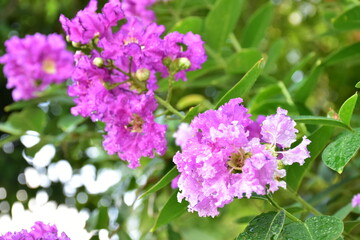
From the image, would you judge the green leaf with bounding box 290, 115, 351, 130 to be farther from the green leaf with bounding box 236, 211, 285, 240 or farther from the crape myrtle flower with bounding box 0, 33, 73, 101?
the crape myrtle flower with bounding box 0, 33, 73, 101

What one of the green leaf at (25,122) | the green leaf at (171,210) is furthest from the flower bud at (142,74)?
the green leaf at (25,122)

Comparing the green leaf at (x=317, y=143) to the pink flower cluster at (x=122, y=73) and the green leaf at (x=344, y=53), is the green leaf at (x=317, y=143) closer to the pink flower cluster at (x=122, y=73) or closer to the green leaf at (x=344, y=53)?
the pink flower cluster at (x=122, y=73)

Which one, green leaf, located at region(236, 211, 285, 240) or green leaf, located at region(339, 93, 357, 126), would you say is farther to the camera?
green leaf, located at region(339, 93, 357, 126)

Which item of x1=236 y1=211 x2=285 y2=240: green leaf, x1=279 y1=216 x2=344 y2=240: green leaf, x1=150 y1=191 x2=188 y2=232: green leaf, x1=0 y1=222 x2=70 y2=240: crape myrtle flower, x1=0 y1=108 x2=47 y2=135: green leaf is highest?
x1=279 y1=216 x2=344 y2=240: green leaf

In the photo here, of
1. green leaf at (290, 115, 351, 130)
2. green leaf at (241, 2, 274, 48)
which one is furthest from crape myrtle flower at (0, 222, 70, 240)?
green leaf at (241, 2, 274, 48)

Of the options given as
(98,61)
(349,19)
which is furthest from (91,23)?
(349,19)

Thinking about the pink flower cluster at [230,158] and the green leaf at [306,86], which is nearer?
the pink flower cluster at [230,158]

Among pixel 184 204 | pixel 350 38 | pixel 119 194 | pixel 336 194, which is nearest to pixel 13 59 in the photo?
pixel 119 194
